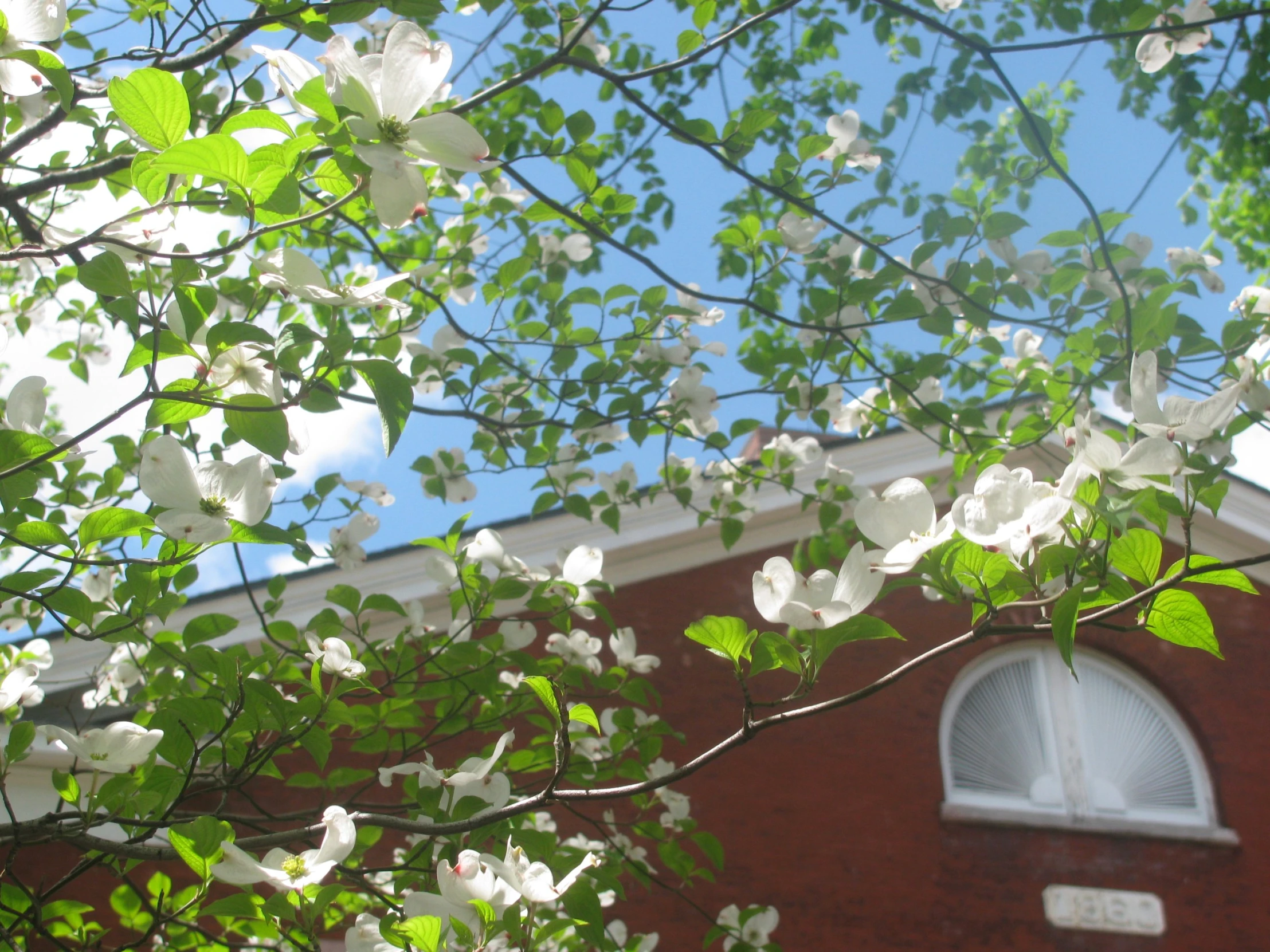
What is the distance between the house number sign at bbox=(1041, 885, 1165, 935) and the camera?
4391 mm

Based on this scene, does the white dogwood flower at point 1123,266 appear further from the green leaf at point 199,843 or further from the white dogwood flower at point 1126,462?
the green leaf at point 199,843

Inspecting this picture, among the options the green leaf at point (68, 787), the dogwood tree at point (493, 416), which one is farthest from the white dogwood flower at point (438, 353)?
the green leaf at point (68, 787)

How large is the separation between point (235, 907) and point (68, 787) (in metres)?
0.42

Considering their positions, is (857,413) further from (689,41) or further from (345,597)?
(345,597)

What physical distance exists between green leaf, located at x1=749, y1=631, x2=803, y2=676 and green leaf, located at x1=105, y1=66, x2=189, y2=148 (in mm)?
711

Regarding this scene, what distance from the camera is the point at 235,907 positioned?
1.11 m

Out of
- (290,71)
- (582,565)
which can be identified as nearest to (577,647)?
(582,565)

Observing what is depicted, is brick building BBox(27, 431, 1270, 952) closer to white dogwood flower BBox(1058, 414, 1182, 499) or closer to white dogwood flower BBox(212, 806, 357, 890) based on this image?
white dogwood flower BBox(212, 806, 357, 890)

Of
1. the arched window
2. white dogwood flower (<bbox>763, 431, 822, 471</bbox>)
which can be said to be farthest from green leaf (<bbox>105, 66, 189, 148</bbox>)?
the arched window

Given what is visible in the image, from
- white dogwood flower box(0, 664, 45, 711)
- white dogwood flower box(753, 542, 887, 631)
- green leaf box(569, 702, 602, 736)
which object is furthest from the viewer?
white dogwood flower box(0, 664, 45, 711)

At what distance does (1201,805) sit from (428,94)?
209 inches

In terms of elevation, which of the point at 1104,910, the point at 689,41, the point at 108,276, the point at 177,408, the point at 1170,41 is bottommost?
the point at 1104,910

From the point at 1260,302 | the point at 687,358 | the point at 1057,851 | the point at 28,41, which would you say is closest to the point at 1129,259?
the point at 1260,302

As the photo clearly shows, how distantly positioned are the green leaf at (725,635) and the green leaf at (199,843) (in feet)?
1.83
